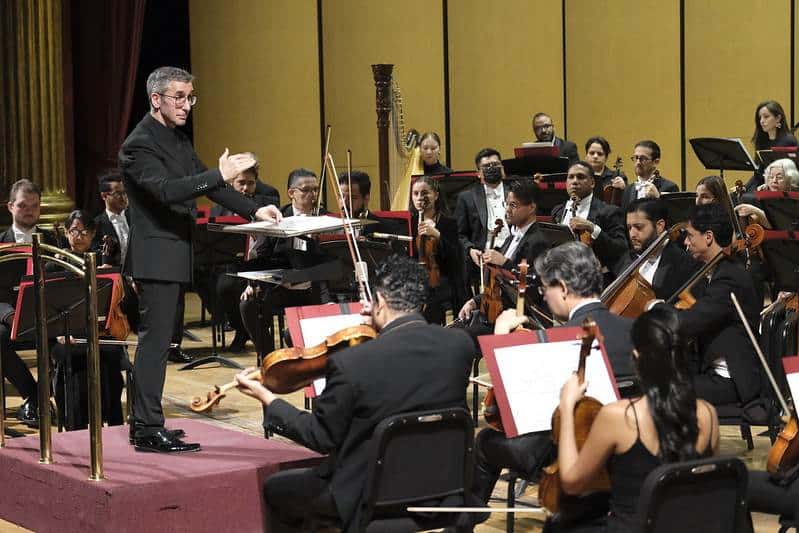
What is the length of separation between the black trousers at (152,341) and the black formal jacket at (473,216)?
2952 millimetres

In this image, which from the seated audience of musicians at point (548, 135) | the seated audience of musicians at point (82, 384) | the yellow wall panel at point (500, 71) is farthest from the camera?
the yellow wall panel at point (500, 71)

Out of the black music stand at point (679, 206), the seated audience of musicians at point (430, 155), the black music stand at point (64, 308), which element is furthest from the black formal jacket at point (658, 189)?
the black music stand at point (64, 308)

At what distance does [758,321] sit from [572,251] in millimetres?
1220

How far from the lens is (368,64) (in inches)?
405

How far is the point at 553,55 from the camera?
11273 mm

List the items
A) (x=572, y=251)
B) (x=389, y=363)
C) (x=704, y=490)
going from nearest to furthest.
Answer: (x=704, y=490), (x=389, y=363), (x=572, y=251)

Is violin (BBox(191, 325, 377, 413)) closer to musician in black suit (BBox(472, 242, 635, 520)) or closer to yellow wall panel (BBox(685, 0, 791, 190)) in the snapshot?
musician in black suit (BBox(472, 242, 635, 520))

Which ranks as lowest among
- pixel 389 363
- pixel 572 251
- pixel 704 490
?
pixel 704 490

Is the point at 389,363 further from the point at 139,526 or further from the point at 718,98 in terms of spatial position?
the point at 718,98

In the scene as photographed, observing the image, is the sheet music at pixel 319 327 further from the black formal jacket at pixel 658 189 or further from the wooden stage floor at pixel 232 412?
the black formal jacket at pixel 658 189

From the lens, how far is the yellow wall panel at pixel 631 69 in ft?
37.0

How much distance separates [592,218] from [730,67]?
564 cm

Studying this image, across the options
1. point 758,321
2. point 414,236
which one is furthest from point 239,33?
point 758,321

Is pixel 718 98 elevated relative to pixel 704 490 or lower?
elevated
